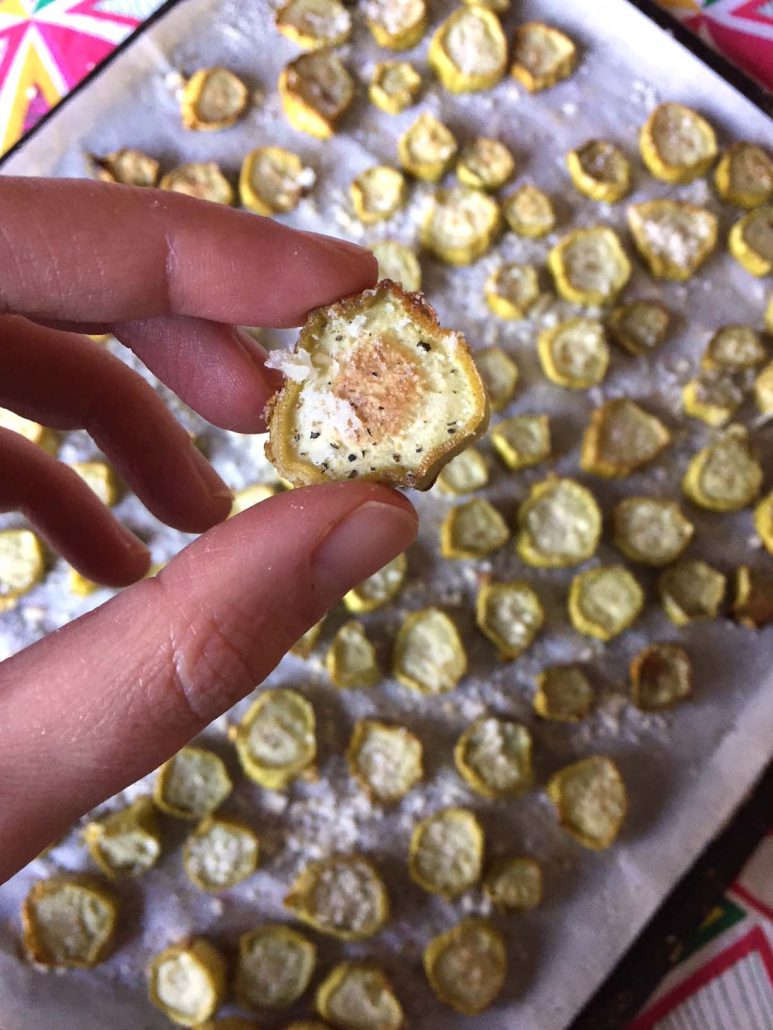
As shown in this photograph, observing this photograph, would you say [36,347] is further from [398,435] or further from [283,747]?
[283,747]

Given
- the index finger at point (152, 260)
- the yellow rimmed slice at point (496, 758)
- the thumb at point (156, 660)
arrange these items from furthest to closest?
the yellow rimmed slice at point (496, 758)
the index finger at point (152, 260)
the thumb at point (156, 660)

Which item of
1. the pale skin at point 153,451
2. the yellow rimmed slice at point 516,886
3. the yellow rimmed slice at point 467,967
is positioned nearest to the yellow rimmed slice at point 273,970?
the yellow rimmed slice at point 467,967

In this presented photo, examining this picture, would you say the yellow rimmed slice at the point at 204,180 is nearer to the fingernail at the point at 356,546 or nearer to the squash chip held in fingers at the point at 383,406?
the squash chip held in fingers at the point at 383,406

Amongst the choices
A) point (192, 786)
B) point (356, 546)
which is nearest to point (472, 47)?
point (356, 546)

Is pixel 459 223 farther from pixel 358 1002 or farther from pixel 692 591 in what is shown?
pixel 358 1002

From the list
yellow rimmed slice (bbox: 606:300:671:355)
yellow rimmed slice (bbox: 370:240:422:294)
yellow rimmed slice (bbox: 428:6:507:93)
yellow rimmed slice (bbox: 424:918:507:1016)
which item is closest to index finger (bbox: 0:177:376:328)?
yellow rimmed slice (bbox: 370:240:422:294)

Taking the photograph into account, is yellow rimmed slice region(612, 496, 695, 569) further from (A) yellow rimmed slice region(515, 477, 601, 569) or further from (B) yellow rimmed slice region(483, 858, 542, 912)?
(B) yellow rimmed slice region(483, 858, 542, 912)

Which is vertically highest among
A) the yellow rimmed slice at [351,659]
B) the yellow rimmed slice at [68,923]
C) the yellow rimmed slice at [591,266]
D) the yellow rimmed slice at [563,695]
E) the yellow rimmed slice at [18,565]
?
the yellow rimmed slice at [591,266]
